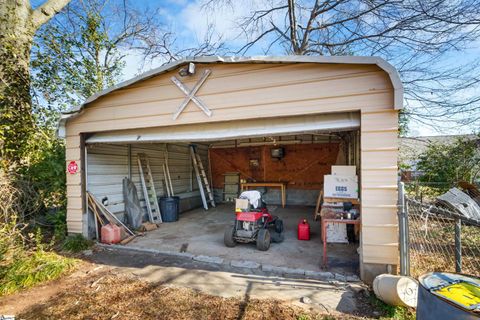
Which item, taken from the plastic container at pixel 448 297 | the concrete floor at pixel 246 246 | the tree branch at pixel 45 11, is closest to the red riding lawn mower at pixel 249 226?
the concrete floor at pixel 246 246

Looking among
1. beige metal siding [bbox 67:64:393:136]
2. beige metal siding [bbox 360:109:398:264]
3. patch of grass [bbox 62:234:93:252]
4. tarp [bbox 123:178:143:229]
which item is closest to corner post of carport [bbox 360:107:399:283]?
beige metal siding [bbox 360:109:398:264]

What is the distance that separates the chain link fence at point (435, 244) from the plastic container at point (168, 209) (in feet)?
19.2

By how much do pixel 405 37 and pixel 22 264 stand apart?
1119cm

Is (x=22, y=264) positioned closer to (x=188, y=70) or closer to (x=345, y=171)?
(x=188, y=70)

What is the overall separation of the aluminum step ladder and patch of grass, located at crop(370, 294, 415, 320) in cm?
697

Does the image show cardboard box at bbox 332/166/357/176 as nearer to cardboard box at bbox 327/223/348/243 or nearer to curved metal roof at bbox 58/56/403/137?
cardboard box at bbox 327/223/348/243

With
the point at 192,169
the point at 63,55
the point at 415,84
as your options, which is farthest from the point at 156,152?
the point at 415,84

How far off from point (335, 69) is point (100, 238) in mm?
5723

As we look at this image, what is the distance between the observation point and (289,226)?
21.6ft

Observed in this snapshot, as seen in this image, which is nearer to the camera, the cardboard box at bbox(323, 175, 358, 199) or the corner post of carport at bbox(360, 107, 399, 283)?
the corner post of carport at bbox(360, 107, 399, 283)

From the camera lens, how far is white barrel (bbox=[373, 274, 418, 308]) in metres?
2.65

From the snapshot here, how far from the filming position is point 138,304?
291 cm

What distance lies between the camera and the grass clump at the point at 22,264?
3338 millimetres

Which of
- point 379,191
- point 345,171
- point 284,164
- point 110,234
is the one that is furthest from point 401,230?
point 284,164
